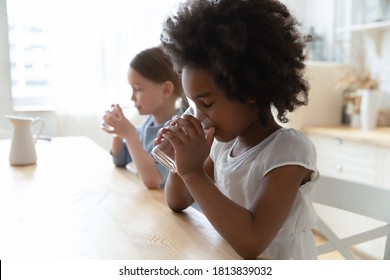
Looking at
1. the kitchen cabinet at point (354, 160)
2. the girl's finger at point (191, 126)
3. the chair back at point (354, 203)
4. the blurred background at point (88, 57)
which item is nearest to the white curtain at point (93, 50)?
the blurred background at point (88, 57)

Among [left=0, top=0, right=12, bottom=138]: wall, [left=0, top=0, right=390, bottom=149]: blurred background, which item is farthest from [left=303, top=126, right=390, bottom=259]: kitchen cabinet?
[left=0, top=0, right=12, bottom=138]: wall

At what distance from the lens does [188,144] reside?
637mm

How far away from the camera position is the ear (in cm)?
125

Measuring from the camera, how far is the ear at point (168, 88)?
1251 millimetres

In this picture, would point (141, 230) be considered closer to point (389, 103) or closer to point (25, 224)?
point (25, 224)

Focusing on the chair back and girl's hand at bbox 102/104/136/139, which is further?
girl's hand at bbox 102/104/136/139

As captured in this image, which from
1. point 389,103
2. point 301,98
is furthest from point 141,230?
point 389,103

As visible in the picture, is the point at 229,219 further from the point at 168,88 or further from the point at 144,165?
the point at 168,88

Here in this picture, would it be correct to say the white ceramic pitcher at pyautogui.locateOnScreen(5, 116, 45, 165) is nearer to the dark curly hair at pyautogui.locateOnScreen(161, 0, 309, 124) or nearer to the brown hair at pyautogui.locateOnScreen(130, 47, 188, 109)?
the brown hair at pyautogui.locateOnScreen(130, 47, 188, 109)

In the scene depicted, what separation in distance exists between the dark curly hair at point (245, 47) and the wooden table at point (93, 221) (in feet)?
0.76

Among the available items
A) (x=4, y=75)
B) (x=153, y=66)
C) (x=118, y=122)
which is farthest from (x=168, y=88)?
(x=4, y=75)

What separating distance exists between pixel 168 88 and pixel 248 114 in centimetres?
58

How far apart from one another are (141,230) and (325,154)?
5.48ft

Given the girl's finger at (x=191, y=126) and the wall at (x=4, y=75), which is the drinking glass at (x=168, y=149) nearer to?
the girl's finger at (x=191, y=126)
